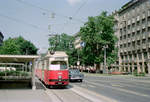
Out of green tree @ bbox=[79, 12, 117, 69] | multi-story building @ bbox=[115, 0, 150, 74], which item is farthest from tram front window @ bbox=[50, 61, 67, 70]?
multi-story building @ bbox=[115, 0, 150, 74]

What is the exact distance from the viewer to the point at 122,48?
7381 centimetres

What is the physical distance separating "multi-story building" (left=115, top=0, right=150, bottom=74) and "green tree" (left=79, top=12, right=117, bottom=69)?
792 cm

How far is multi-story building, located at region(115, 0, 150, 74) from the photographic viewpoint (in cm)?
5975

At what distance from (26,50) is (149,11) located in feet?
135

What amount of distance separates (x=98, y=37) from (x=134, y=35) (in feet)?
47.1

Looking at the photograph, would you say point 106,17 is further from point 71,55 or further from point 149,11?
point 71,55

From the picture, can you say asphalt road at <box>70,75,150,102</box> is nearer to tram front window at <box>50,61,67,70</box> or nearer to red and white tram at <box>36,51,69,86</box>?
red and white tram at <box>36,51,69,86</box>

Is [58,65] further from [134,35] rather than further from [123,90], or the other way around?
[134,35]

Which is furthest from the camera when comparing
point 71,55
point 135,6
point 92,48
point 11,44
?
point 71,55

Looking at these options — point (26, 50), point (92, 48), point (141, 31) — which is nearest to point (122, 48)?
point (141, 31)

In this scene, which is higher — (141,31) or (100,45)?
(141,31)

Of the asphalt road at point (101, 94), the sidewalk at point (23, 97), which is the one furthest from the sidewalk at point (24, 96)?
the asphalt road at point (101, 94)

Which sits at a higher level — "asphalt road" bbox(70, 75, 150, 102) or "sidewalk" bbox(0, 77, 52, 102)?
"sidewalk" bbox(0, 77, 52, 102)

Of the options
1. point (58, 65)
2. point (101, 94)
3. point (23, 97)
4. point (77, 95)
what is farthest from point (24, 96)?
point (58, 65)
